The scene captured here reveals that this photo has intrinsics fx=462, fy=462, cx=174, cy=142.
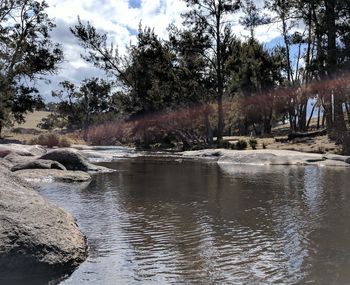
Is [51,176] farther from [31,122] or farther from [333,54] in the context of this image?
[31,122]

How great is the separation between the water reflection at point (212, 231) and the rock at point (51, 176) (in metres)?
0.64

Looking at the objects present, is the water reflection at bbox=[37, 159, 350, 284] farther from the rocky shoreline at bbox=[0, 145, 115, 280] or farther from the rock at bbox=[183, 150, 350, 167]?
the rock at bbox=[183, 150, 350, 167]

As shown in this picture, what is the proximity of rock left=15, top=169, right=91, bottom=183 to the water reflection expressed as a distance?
0.64m

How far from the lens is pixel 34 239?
517 centimetres

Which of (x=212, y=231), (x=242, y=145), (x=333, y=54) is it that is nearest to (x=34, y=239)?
(x=212, y=231)

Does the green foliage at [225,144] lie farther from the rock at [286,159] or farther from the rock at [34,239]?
the rock at [34,239]

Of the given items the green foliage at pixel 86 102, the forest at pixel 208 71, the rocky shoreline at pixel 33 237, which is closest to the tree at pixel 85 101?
the green foliage at pixel 86 102

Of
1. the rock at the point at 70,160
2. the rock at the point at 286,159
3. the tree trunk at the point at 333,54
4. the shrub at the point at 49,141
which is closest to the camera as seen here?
the rock at the point at 70,160

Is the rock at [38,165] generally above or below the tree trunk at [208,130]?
below

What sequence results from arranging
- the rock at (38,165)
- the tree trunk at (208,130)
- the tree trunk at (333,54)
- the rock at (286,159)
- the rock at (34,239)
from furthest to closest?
the tree trunk at (208,130) → the tree trunk at (333,54) → the rock at (286,159) → the rock at (38,165) → the rock at (34,239)

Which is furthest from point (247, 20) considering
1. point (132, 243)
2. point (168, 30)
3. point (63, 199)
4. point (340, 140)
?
point (132, 243)

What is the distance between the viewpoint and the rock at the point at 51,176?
1305 centimetres

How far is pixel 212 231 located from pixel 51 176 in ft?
23.7

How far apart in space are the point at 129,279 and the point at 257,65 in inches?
1805
